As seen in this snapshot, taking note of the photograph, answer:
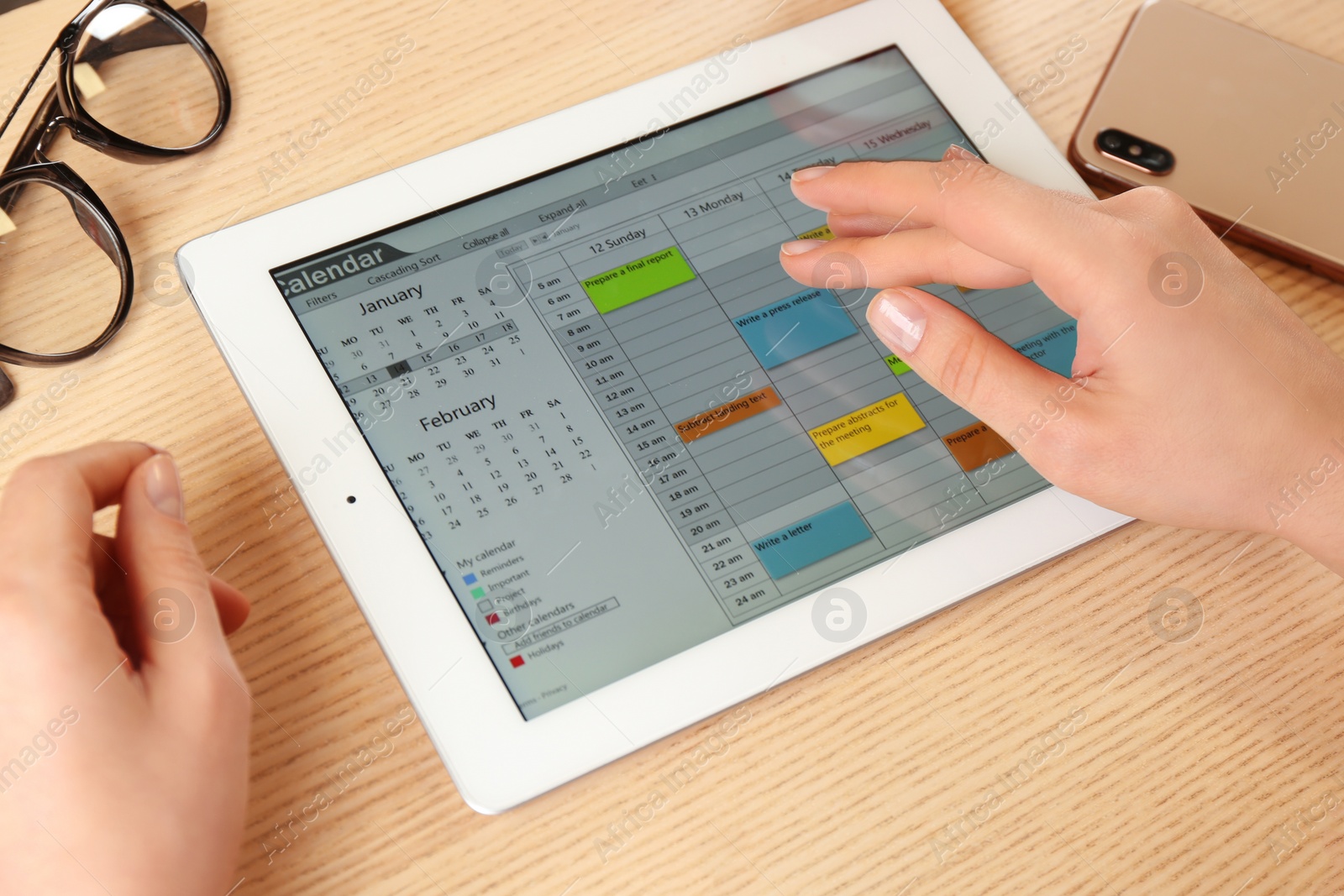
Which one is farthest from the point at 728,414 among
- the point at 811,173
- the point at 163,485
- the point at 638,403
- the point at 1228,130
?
the point at 1228,130

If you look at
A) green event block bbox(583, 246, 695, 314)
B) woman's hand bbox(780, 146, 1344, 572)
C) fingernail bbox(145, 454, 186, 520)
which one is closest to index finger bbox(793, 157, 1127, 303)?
woman's hand bbox(780, 146, 1344, 572)

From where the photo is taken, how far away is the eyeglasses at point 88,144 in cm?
51

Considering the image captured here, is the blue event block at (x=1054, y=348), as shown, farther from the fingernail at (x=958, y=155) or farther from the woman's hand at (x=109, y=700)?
the woman's hand at (x=109, y=700)

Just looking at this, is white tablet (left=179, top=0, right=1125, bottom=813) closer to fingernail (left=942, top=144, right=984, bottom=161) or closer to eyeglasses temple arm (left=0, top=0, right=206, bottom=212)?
fingernail (left=942, top=144, right=984, bottom=161)

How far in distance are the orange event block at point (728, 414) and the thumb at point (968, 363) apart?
0.23ft

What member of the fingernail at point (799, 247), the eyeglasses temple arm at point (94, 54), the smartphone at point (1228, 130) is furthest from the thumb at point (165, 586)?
the smartphone at point (1228, 130)

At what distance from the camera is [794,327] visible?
20.0 inches

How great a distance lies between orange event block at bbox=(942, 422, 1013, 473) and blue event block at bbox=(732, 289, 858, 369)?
83 millimetres

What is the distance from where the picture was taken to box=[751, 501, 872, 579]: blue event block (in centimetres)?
47

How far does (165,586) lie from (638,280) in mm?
278

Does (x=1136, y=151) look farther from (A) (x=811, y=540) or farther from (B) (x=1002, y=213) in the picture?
(A) (x=811, y=540)

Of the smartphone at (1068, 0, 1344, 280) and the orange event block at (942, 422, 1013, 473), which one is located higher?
the smartphone at (1068, 0, 1344, 280)

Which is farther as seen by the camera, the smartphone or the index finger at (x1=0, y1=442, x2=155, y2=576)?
the smartphone

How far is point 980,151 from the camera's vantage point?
564 millimetres
